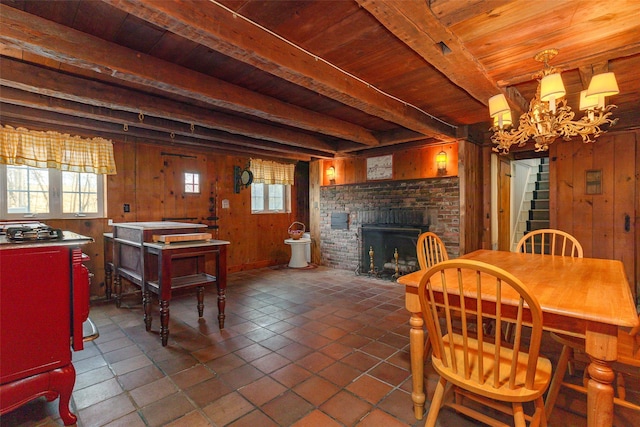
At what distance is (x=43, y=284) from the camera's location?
5.53 ft

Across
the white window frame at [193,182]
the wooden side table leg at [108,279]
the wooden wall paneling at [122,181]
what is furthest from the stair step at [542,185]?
the wooden side table leg at [108,279]

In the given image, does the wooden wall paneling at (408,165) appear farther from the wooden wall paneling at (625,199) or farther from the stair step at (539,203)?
the stair step at (539,203)

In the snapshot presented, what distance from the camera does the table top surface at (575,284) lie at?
1.27 metres

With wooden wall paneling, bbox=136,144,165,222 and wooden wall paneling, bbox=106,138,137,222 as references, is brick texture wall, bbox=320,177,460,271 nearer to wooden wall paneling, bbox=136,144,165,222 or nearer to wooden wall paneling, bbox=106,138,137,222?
wooden wall paneling, bbox=136,144,165,222

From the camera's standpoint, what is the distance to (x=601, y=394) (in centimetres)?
125

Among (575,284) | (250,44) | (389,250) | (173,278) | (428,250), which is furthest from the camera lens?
(389,250)

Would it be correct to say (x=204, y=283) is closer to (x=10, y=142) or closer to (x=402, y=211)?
(x=10, y=142)

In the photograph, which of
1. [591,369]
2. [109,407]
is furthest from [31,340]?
[591,369]

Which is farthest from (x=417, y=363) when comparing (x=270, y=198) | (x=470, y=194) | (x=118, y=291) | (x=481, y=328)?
(x=270, y=198)

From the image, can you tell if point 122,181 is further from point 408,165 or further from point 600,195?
point 600,195

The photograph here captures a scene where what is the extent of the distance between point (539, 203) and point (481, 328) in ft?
21.6

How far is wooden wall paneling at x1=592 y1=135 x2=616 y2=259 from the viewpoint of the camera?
390 cm

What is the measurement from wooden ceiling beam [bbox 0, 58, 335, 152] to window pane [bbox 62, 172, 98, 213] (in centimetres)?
149

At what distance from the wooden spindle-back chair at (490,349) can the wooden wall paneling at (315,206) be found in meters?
4.59
